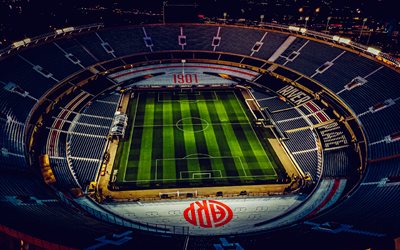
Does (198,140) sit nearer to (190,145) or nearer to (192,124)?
(190,145)

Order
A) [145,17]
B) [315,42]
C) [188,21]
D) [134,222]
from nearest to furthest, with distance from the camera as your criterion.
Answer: [134,222] → [315,42] → [188,21] → [145,17]

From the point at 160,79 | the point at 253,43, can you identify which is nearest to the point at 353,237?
the point at 160,79

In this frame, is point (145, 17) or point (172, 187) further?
point (145, 17)

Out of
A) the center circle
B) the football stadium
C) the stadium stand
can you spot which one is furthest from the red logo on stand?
the stadium stand

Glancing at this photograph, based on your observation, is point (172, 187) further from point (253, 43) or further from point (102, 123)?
point (253, 43)

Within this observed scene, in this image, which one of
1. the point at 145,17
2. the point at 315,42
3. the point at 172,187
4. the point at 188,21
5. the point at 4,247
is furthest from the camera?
the point at 145,17

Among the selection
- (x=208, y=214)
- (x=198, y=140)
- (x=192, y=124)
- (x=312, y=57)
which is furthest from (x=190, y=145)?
(x=312, y=57)

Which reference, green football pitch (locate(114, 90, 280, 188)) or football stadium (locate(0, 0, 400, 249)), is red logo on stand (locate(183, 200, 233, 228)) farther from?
green football pitch (locate(114, 90, 280, 188))
